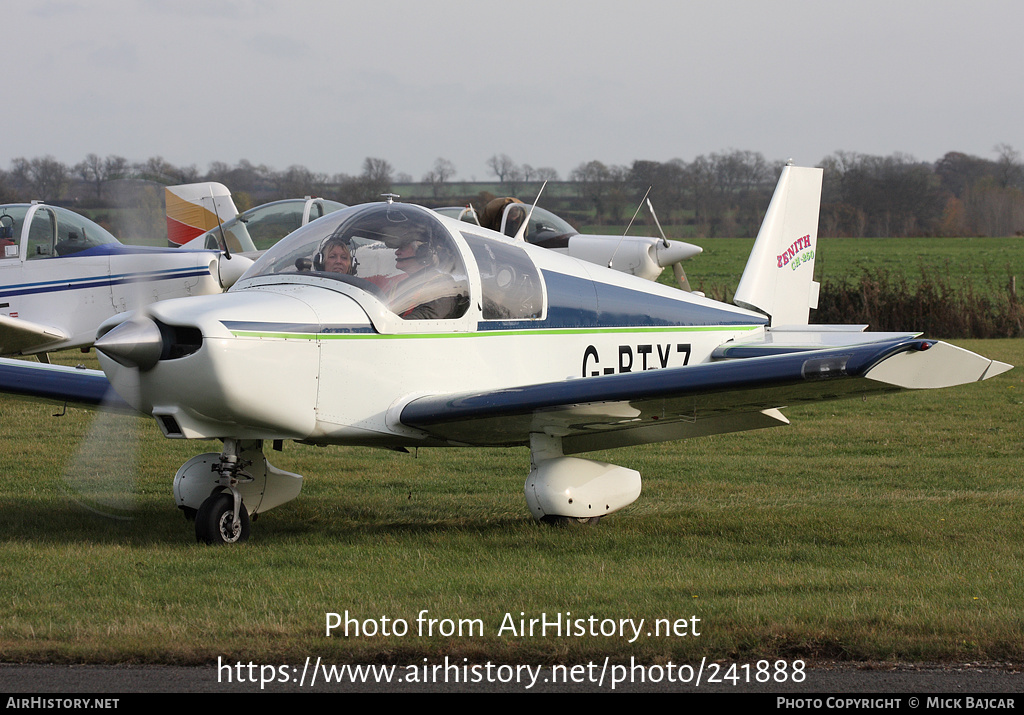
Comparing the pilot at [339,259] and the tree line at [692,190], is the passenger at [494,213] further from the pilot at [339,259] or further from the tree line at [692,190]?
the pilot at [339,259]

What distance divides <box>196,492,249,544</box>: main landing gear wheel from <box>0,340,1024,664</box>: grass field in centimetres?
13

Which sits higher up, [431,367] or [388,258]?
[388,258]

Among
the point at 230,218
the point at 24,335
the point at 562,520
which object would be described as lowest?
the point at 562,520

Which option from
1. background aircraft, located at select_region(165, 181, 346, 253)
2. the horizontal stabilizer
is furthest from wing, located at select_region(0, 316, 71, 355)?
the horizontal stabilizer

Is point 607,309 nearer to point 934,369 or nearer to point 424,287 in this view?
point 424,287

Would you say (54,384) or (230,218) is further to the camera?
(230,218)

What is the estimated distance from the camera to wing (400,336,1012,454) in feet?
17.3

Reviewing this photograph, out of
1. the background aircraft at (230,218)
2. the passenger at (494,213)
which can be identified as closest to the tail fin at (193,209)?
the background aircraft at (230,218)

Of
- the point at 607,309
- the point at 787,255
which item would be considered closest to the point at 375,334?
the point at 607,309

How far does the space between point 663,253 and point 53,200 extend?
9.65m

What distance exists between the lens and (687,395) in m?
6.06

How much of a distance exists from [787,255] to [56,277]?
9.55m

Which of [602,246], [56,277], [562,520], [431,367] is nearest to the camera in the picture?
[431,367]

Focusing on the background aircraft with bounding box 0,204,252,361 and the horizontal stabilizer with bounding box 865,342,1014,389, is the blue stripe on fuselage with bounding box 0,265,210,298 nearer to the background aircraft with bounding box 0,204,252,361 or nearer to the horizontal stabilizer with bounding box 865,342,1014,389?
the background aircraft with bounding box 0,204,252,361
